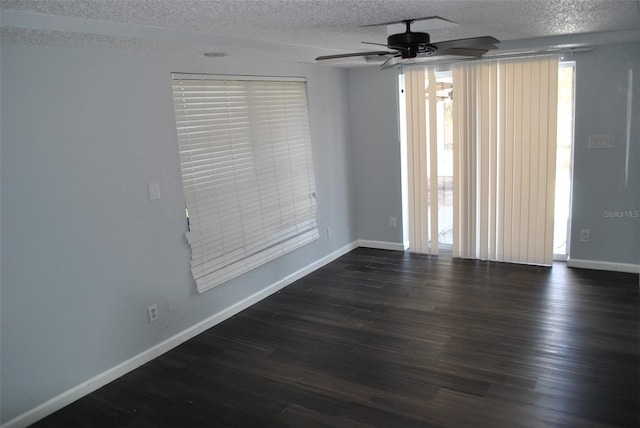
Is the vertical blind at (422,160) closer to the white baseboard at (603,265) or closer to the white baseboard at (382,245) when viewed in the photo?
the white baseboard at (382,245)

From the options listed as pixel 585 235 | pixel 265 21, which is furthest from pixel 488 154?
pixel 265 21

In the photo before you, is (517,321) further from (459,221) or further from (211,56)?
(211,56)

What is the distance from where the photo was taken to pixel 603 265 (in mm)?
Answer: 4793

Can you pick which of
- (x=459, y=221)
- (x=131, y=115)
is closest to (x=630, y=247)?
(x=459, y=221)

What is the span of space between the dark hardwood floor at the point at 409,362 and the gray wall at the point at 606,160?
32 cm

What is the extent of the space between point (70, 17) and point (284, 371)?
2402 millimetres

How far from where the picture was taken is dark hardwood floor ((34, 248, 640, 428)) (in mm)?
2816

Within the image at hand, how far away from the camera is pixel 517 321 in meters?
3.82

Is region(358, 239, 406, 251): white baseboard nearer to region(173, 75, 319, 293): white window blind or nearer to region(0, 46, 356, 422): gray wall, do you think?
region(173, 75, 319, 293): white window blind

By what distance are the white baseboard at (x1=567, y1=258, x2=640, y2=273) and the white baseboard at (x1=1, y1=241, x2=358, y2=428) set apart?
2.62 metres

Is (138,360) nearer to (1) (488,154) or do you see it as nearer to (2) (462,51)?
(2) (462,51)

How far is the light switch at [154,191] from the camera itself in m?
3.51

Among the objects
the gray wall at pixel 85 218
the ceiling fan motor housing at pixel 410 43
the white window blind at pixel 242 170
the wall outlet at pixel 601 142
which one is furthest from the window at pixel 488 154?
the gray wall at pixel 85 218

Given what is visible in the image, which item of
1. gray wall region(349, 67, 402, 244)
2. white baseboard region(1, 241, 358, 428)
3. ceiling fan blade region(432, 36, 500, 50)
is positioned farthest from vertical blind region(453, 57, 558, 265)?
ceiling fan blade region(432, 36, 500, 50)
